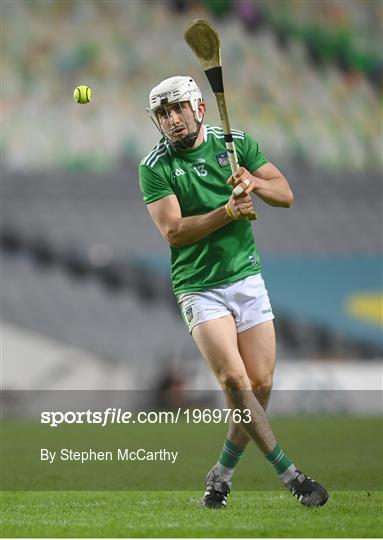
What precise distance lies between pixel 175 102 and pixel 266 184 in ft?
2.05

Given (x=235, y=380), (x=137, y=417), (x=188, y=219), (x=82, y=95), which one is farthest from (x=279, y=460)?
(x=137, y=417)

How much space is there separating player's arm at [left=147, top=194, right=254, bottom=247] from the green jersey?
77 mm

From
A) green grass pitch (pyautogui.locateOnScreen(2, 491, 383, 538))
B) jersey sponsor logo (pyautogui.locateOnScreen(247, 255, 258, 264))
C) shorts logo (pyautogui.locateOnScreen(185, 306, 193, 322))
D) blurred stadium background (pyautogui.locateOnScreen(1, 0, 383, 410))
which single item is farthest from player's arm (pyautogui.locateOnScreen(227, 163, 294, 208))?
blurred stadium background (pyautogui.locateOnScreen(1, 0, 383, 410))

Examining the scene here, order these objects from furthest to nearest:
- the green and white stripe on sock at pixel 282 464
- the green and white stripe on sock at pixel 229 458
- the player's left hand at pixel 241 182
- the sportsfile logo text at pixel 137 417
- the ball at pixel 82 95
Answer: the sportsfile logo text at pixel 137 417 → the ball at pixel 82 95 → the green and white stripe on sock at pixel 229 458 → the green and white stripe on sock at pixel 282 464 → the player's left hand at pixel 241 182

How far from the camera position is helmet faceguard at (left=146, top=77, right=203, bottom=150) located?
228 inches

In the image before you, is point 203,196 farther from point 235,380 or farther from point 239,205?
point 235,380

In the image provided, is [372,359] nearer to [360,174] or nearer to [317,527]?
[360,174]

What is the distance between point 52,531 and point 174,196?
182 centimetres

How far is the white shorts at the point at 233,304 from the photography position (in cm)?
578

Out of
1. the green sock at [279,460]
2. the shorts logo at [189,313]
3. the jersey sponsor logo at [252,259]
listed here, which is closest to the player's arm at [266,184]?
the jersey sponsor logo at [252,259]

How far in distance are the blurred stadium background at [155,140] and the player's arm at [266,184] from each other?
1593 centimetres

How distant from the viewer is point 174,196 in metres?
5.77

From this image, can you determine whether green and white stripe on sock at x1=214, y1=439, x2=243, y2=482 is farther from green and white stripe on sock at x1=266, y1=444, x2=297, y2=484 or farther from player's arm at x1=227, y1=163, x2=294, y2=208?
player's arm at x1=227, y1=163, x2=294, y2=208

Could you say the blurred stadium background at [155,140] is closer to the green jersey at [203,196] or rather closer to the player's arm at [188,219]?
the green jersey at [203,196]
